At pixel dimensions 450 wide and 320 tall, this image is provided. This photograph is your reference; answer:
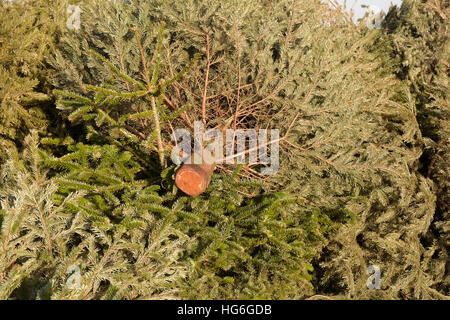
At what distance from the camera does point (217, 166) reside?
13.4 ft

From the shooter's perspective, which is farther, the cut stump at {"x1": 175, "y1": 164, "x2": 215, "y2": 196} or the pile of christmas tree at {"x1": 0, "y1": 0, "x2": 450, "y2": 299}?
the cut stump at {"x1": 175, "y1": 164, "x2": 215, "y2": 196}

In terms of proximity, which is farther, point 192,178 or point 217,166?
point 217,166

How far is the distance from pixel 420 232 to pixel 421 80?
283 centimetres

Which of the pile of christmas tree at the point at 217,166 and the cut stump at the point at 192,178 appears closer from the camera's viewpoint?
the pile of christmas tree at the point at 217,166

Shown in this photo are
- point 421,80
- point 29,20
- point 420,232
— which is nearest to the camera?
point 420,232

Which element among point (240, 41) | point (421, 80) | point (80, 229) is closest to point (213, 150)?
point (240, 41)

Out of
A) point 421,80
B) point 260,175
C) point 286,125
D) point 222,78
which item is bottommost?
point 260,175

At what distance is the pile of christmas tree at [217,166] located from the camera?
304 centimetres

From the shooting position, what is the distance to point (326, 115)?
3975 millimetres

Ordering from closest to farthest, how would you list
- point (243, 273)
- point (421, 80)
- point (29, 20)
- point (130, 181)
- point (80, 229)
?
point (80, 229) → point (243, 273) → point (130, 181) → point (29, 20) → point (421, 80)

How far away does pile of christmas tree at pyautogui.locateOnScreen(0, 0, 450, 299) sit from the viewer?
3043 mm

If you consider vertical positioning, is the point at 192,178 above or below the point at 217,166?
below
